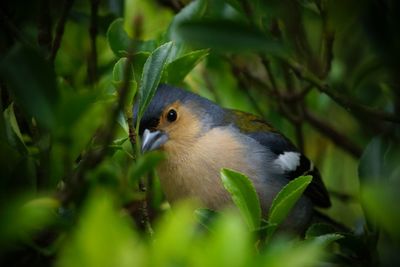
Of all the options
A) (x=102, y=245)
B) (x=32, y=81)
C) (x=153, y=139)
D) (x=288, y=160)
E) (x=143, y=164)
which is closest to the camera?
(x=102, y=245)

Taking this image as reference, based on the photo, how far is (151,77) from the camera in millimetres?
2438

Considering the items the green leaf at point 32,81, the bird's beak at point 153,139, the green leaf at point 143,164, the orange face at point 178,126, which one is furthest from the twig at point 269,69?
the green leaf at point 32,81

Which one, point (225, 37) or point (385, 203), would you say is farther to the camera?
point (225, 37)

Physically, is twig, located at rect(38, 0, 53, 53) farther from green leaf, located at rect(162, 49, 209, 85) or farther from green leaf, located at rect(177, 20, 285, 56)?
green leaf, located at rect(177, 20, 285, 56)

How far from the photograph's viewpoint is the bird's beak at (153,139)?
11.7 ft

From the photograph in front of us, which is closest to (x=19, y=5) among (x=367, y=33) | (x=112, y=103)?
(x=112, y=103)

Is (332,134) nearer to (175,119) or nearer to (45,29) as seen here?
(175,119)

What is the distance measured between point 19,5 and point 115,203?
1517 millimetres

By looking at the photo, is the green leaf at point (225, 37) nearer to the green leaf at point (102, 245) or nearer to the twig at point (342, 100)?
the green leaf at point (102, 245)

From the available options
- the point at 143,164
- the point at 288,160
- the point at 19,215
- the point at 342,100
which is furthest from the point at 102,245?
the point at 288,160

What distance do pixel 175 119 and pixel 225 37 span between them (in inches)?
70.0

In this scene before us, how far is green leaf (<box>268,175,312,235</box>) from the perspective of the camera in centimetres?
230

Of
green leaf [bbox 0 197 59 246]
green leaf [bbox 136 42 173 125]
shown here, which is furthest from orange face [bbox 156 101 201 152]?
green leaf [bbox 0 197 59 246]

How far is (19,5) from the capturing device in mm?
3119
